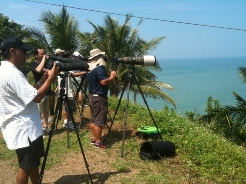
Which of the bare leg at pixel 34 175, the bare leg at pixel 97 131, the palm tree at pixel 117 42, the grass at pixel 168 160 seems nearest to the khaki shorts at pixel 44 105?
the grass at pixel 168 160

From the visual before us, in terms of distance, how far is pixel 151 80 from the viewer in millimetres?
15836

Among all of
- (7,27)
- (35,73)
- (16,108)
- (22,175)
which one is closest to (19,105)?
(16,108)

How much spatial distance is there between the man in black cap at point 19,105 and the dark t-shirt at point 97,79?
1.83m

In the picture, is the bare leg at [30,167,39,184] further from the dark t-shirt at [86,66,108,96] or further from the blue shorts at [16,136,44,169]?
the dark t-shirt at [86,66,108,96]

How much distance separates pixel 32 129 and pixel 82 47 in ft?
32.7

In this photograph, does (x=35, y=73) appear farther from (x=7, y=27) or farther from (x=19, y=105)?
(x=7, y=27)

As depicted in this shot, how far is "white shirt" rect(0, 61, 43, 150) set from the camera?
233cm

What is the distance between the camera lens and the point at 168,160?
4109 millimetres

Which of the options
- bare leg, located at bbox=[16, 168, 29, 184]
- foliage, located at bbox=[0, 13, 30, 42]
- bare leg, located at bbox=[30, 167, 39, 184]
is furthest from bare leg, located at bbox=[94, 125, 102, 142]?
foliage, located at bbox=[0, 13, 30, 42]

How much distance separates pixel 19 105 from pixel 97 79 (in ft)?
6.92

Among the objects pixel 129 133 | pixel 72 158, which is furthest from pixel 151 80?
pixel 72 158

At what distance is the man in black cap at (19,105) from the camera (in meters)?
2.34

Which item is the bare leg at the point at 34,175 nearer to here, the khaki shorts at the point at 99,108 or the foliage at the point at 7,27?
the khaki shorts at the point at 99,108

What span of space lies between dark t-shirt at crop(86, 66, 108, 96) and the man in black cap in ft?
6.00
